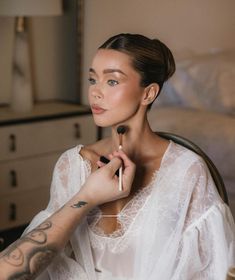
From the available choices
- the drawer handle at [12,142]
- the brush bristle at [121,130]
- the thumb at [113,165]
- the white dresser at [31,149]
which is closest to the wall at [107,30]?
the white dresser at [31,149]

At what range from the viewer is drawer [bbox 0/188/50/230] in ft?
9.09

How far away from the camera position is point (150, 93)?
1226 millimetres

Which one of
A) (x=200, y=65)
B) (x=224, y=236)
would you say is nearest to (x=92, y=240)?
(x=224, y=236)

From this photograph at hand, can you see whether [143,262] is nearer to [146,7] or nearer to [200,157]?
[200,157]

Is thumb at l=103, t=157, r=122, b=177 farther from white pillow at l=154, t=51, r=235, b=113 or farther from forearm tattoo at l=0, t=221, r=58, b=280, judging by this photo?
white pillow at l=154, t=51, r=235, b=113

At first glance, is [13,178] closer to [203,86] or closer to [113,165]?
[203,86]

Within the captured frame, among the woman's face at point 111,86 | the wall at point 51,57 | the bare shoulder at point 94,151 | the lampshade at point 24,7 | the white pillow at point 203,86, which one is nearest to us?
the woman's face at point 111,86

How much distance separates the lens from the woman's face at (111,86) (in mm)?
→ 1177

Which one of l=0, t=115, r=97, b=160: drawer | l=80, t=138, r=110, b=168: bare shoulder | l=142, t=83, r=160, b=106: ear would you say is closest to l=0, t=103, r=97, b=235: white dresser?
l=0, t=115, r=97, b=160: drawer

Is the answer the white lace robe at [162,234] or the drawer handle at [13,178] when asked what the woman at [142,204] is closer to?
the white lace robe at [162,234]

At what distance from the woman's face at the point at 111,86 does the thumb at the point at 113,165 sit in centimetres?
11

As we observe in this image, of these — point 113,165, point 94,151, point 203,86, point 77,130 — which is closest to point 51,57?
point 77,130

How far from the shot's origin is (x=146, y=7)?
3117 mm

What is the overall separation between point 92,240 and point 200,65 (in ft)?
5.03
